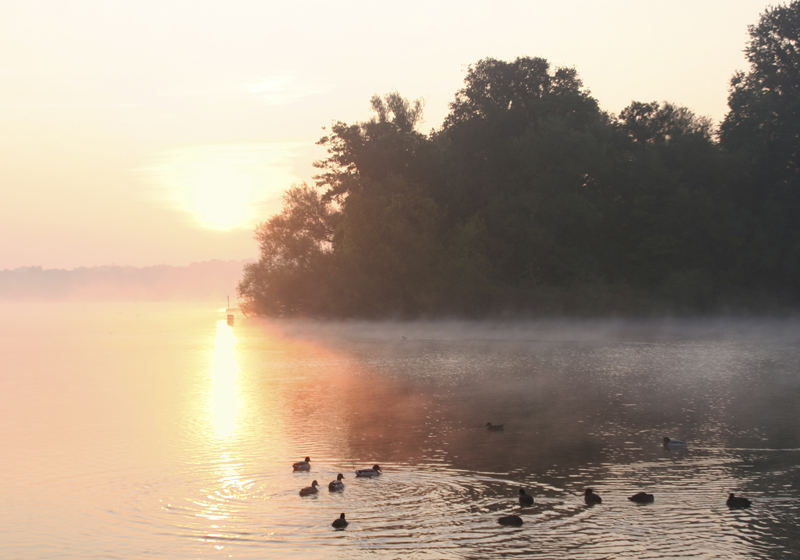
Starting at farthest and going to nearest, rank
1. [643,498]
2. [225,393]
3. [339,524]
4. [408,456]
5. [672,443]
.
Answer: [225,393], [672,443], [408,456], [643,498], [339,524]

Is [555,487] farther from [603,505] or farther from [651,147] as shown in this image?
[651,147]

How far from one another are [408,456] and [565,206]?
Result: 231ft

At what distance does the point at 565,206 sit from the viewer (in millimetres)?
93000

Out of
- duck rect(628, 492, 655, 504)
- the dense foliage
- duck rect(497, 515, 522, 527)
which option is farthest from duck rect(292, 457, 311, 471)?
the dense foliage

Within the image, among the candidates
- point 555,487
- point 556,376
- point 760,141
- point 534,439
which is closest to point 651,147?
point 760,141

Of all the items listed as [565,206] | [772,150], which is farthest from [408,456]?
[772,150]

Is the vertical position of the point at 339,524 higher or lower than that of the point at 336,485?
lower

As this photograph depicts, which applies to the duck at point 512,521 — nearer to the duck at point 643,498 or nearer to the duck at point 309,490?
the duck at point 643,498

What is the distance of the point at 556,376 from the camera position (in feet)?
153

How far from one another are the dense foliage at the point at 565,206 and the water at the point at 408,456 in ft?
120

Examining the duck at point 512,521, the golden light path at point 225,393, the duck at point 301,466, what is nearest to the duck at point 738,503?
the duck at point 512,521

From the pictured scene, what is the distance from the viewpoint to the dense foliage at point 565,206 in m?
93.6

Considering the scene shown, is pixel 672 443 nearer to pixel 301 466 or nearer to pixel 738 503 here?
pixel 738 503

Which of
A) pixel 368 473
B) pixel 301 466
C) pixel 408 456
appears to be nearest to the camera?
pixel 368 473
